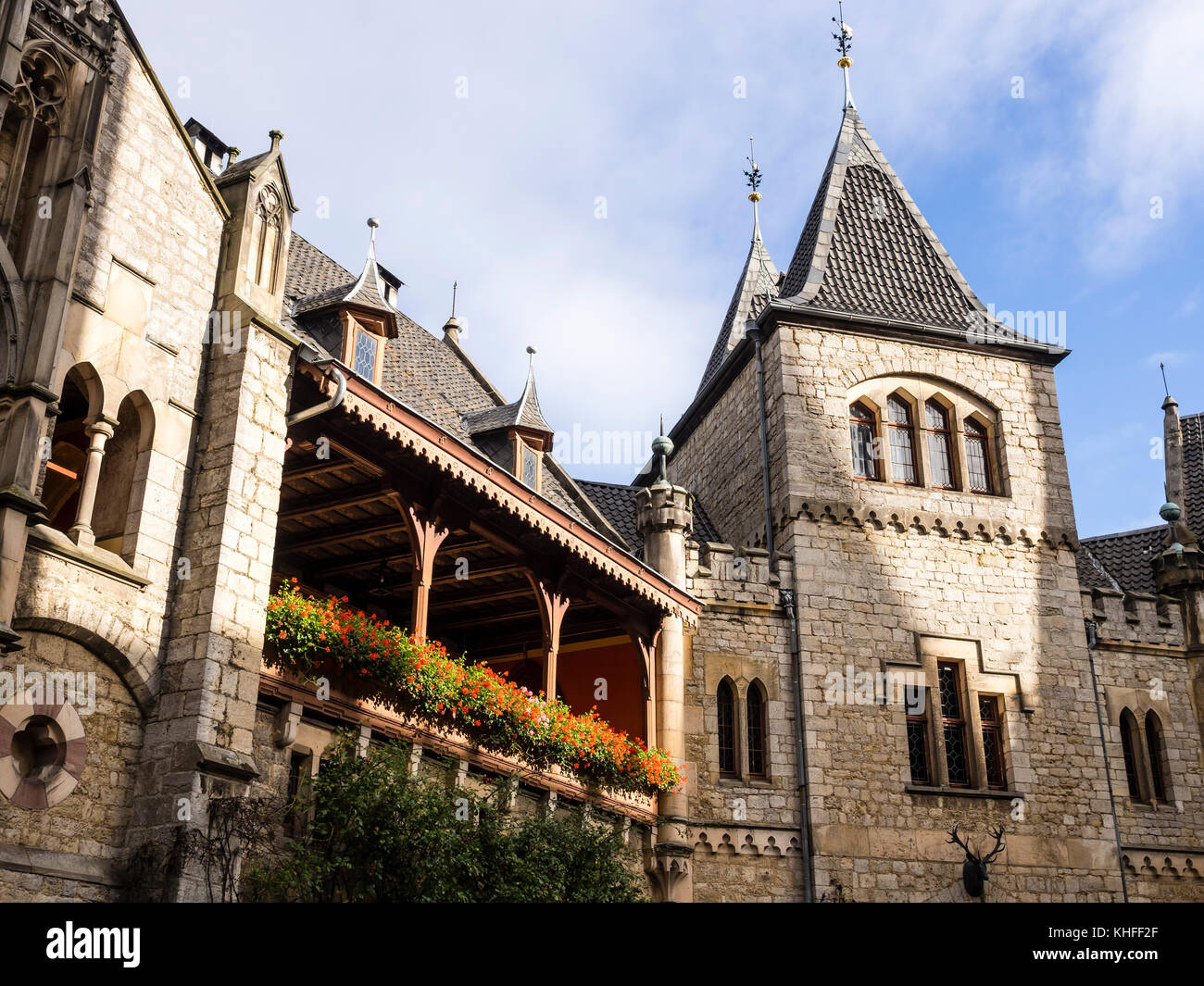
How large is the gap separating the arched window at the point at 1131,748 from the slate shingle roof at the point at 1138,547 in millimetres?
2748

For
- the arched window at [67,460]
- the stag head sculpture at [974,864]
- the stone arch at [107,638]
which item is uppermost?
the arched window at [67,460]

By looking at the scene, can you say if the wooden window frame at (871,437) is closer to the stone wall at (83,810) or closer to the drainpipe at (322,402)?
the drainpipe at (322,402)

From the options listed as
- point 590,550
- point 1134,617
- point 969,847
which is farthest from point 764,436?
point 969,847

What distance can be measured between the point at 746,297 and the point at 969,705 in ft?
35.8

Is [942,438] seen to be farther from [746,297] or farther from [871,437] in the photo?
[746,297]

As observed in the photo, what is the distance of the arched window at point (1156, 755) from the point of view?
2150cm

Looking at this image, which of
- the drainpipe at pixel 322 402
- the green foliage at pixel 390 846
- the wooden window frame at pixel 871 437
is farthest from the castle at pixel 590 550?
the green foliage at pixel 390 846

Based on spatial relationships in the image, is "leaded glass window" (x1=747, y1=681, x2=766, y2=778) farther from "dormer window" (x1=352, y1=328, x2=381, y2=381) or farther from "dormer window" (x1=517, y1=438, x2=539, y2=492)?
"dormer window" (x1=352, y1=328, x2=381, y2=381)

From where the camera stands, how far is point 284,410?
42.0 ft

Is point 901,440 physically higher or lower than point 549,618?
higher

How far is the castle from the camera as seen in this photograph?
1092 cm

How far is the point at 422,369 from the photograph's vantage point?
64.5ft

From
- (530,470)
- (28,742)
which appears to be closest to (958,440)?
(530,470)

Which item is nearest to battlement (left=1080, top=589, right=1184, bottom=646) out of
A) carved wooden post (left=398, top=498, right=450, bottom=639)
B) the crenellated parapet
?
the crenellated parapet
